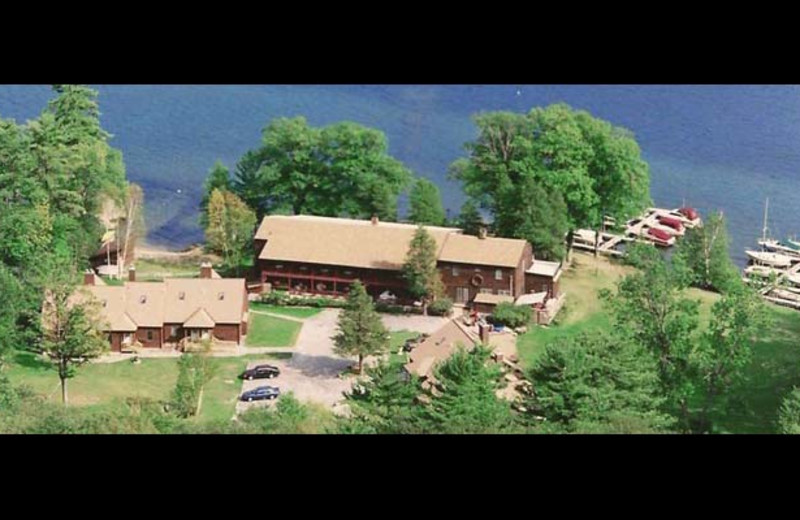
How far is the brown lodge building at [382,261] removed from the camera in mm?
6523

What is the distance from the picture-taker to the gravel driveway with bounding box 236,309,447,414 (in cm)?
610

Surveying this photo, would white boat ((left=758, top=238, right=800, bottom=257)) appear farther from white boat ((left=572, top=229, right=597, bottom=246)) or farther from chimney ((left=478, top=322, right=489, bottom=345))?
chimney ((left=478, top=322, right=489, bottom=345))

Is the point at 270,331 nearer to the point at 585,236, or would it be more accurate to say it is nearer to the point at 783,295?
the point at 585,236

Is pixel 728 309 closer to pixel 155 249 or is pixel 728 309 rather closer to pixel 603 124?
pixel 603 124

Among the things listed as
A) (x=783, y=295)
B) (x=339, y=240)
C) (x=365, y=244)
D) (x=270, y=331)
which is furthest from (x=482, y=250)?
(x=783, y=295)

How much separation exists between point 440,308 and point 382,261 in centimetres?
41

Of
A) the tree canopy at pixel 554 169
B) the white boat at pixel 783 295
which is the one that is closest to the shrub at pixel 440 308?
the tree canopy at pixel 554 169

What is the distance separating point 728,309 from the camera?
6.15 meters

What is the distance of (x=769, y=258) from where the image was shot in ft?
21.2

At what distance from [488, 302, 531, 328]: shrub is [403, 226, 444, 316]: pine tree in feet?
1.05
